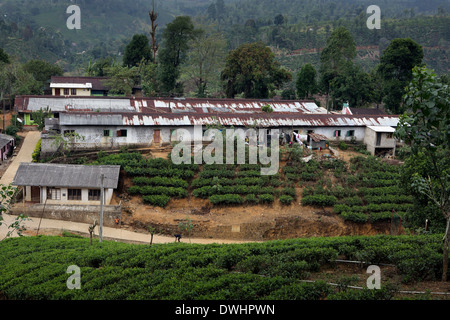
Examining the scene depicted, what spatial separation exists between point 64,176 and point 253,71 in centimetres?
2420

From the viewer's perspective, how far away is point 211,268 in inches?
564

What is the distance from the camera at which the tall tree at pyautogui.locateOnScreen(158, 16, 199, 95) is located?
4559 centimetres

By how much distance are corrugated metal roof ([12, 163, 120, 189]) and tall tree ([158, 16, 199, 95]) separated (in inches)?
872

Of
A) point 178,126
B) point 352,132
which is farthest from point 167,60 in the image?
point 352,132

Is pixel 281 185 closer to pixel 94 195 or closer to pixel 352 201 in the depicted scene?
pixel 352 201

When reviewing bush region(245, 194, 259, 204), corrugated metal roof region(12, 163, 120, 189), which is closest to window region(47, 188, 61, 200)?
corrugated metal roof region(12, 163, 120, 189)

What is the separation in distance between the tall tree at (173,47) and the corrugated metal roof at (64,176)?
72.7ft

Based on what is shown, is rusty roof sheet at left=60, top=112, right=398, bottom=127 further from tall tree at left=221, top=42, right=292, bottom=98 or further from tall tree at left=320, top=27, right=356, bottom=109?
tall tree at left=320, top=27, right=356, bottom=109

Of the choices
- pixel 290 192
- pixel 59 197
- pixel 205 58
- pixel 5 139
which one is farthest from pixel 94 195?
pixel 205 58

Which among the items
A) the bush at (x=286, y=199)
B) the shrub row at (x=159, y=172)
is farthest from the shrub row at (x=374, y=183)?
the shrub row at (x=159, y=172)

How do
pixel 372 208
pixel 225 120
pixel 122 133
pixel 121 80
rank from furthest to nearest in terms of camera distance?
pixel 121 80 < pixel 225 120 < pixel 122 133 < pixel 372 208

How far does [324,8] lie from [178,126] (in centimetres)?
12711

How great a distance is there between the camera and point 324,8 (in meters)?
145

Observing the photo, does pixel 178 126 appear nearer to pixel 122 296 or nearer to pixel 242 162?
pixel 242 162
